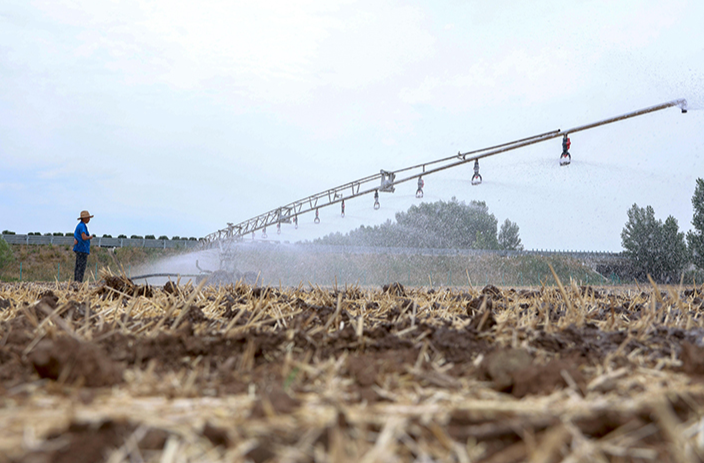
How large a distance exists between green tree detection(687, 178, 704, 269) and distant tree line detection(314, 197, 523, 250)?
1627 centimetres

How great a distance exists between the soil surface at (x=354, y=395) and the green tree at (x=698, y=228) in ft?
160

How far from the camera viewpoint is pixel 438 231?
51.5 metres

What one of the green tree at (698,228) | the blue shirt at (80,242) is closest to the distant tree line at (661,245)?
the green tree at (698,228)

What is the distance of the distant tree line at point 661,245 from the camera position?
4303 cm

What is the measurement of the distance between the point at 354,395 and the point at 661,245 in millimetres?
52925

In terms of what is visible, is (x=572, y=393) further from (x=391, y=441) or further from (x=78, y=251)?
(x=78, y=251)

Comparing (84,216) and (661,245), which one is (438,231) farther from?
(84,216)

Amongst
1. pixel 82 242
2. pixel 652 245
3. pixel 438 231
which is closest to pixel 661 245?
pixel 652 245

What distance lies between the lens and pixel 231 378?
170 centimetres

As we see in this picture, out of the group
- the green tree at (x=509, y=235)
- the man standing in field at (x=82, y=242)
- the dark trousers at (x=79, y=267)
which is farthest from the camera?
the green tree at (x=509, y=235)

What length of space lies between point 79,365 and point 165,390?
31cm

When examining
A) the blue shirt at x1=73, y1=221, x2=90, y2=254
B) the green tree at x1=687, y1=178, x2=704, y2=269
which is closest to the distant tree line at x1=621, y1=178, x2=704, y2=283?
the green tree at x1=687, y1=178, x2=704, y2=269

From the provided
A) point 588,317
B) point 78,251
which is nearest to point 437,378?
point 588,317

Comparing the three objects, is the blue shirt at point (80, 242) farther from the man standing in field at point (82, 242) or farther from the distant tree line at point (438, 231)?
→ the distant tree line at point (438, 231)
